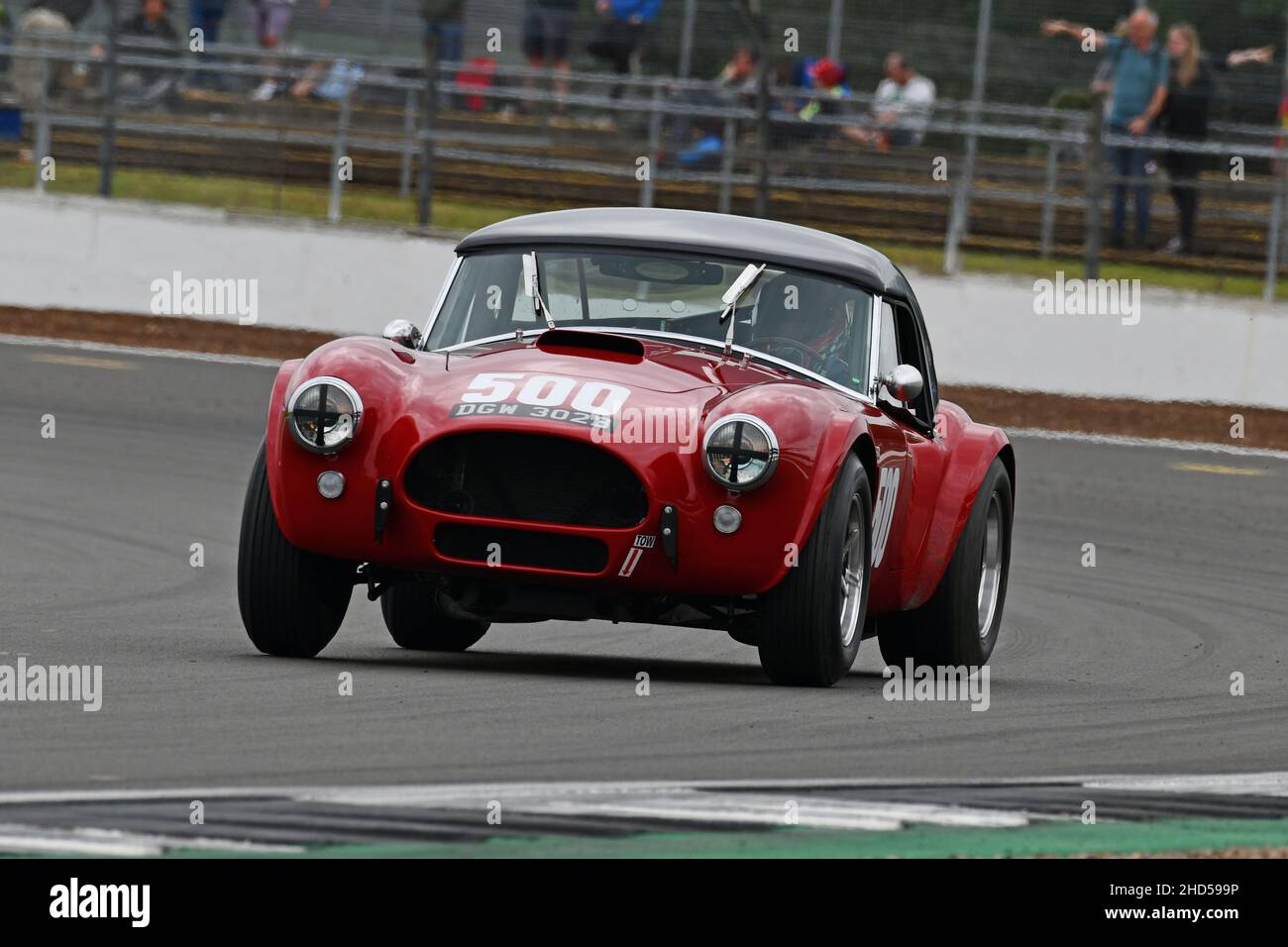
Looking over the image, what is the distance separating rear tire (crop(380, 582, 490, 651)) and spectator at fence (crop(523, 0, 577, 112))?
601 inches

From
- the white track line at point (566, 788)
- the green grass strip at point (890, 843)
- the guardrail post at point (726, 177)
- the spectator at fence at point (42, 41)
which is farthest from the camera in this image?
the spectator at fence at point (42, 41)

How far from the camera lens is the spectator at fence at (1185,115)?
2027 cm

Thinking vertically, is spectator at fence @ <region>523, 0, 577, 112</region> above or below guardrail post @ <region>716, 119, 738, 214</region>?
above

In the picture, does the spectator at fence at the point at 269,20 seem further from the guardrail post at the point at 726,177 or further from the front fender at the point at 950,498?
the front fender at the point at 950,498

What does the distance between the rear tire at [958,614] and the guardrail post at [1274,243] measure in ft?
37.4

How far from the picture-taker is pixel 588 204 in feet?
69.8

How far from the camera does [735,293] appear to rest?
802 cm

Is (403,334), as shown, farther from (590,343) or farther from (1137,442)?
(1137,442)

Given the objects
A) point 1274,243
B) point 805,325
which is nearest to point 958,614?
point 805,325

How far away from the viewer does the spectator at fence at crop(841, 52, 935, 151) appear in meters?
20.8

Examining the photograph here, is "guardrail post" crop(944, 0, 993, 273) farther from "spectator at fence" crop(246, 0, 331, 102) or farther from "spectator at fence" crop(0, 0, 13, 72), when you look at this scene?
"spectator at fence" crop(0, 0, 13, 72)

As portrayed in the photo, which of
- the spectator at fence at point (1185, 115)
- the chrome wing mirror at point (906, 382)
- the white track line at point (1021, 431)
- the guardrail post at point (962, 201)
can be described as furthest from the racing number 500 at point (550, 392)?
the spectator at fence at point (1185, 115)

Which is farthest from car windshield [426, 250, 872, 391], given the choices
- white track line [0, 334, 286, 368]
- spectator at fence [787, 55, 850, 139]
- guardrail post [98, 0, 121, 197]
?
guardrail post [98, 0, 121, 197]
